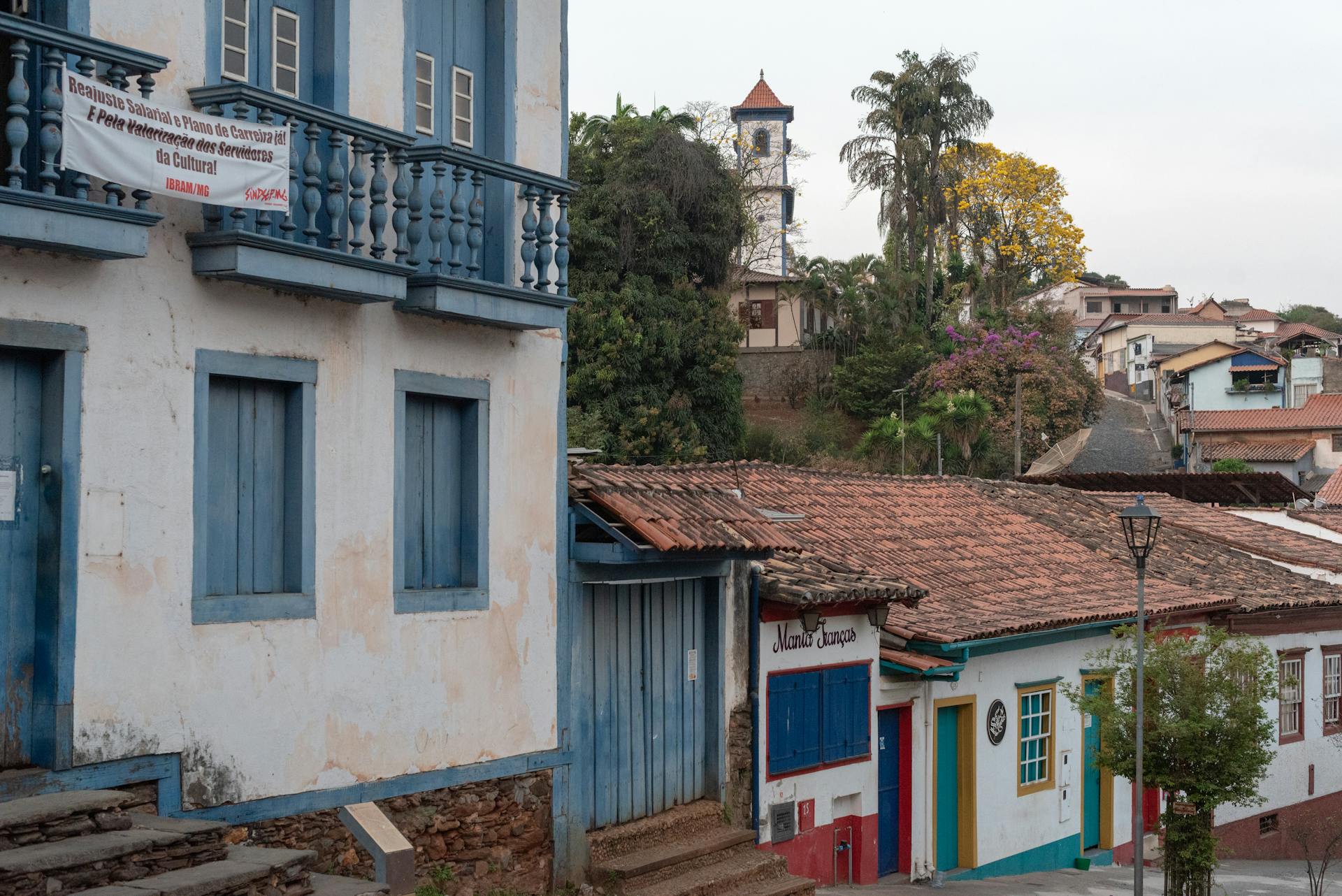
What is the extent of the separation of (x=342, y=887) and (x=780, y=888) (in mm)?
4987

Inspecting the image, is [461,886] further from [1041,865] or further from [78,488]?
[1041,865]

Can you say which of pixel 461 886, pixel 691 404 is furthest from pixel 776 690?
pixel 691 404

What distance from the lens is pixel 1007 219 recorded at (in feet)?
177

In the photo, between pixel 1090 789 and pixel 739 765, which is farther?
pixel 1090 789

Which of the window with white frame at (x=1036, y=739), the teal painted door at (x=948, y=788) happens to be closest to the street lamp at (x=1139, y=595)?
the teal painted door at (x=948, y=788)

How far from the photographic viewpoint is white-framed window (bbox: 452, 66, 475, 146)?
34.6 ft

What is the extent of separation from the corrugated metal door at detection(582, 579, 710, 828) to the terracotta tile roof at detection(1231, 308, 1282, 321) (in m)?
82.8

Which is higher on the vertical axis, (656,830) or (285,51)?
(285,51)

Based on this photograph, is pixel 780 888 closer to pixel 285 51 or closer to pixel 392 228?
pixel 392 228

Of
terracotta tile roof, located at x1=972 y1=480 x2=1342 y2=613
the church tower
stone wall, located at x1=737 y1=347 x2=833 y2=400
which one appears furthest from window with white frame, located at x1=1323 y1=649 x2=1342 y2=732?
stone wall, located at x1=737 y1=347 x2=833 y2=400

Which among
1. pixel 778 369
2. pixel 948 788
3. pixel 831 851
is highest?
pixel 778 369

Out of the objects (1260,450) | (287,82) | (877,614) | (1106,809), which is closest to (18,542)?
(287,82)

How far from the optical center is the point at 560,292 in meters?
10.9

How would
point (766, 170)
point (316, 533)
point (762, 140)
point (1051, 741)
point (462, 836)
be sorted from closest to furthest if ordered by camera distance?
point (316, 533)
point (462, 836)
point (1051, 741)
point (766, 170)
point (762, 140)
